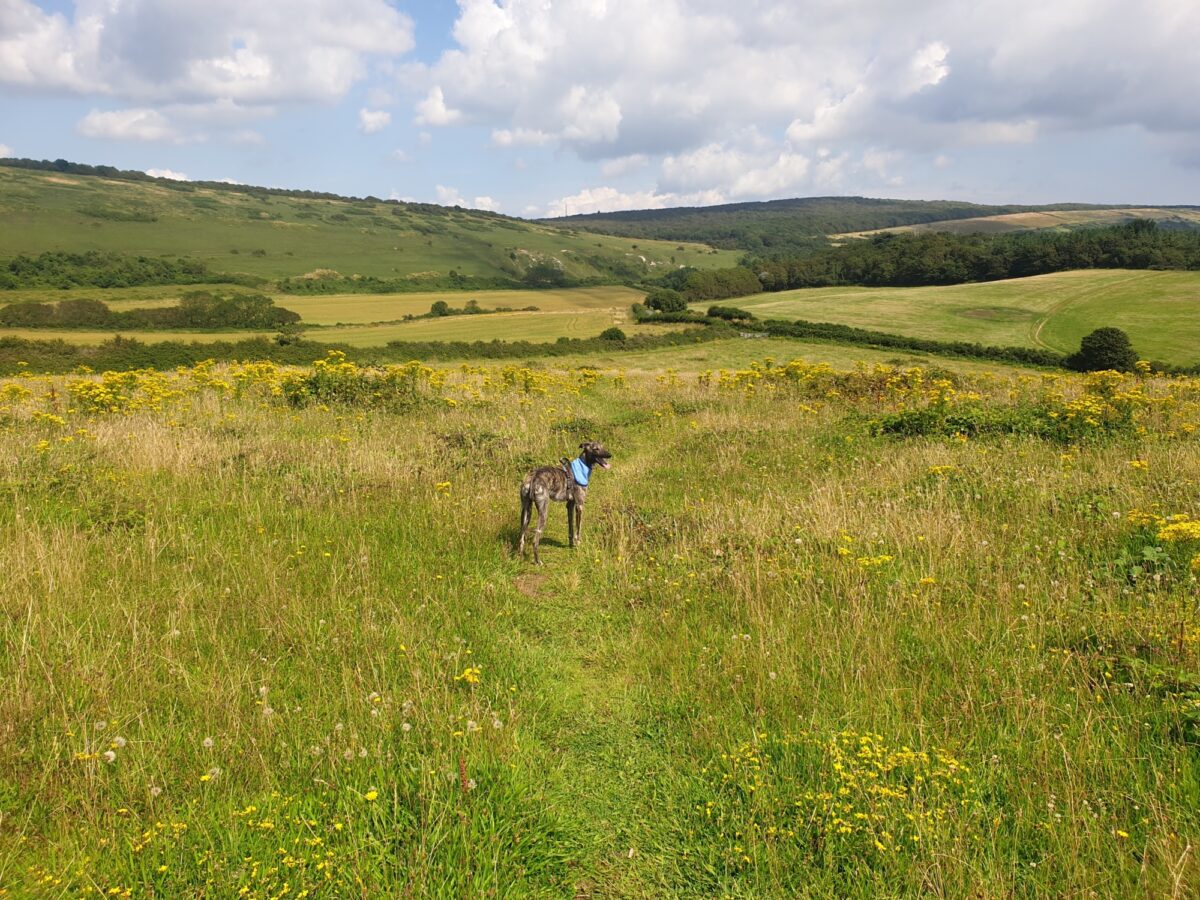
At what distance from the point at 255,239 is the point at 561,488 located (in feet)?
592

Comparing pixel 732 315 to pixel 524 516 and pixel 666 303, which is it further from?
pixel 524 516

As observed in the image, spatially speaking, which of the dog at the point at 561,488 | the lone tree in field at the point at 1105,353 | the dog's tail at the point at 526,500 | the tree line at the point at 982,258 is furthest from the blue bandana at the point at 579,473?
the tree line at the point at 982,258

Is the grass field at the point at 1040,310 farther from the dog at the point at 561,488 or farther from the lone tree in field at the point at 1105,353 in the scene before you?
the dog at the point at 561,488

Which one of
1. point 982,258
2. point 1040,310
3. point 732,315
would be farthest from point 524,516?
point 982,258

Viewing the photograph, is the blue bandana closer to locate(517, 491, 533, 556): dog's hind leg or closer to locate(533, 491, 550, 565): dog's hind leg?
locate(533, 491, 550, 565): dog's hind leg

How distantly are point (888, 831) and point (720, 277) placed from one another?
12060 cm

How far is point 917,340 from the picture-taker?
58.0 metres

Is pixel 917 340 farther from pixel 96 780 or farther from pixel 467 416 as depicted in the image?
pixel 96 780

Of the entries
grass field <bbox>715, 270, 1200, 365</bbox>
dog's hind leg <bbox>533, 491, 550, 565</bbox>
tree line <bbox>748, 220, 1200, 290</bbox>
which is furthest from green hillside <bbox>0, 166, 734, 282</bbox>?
dog's hind leg <bbox>533, 491, 550, 565</bbox>

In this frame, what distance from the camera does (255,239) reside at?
15338 centimetres

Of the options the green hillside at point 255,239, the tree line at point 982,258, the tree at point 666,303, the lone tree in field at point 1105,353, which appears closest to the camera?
the lone tree in field at point 1105,353

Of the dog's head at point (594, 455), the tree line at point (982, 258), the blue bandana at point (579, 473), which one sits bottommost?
the blue bandana at point (579, 473)

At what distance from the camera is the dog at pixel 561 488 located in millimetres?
7180

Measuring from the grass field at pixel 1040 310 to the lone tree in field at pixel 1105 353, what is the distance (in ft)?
12.1
